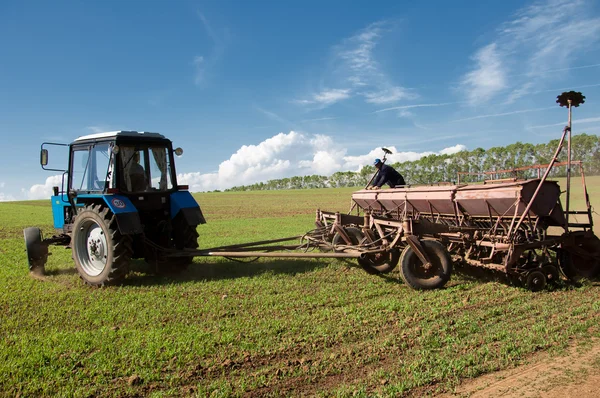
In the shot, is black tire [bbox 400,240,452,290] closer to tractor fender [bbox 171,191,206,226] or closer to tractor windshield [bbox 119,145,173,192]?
tractor fender [bbox 171,191,206,226]

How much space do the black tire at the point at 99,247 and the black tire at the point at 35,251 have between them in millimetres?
1027

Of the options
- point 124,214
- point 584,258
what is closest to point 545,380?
point 584,258

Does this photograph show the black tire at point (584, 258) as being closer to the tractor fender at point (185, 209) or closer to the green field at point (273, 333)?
the green field at point (273, 333)

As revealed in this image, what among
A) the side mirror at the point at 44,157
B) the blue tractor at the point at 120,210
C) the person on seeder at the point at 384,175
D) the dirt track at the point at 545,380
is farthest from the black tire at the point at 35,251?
the dirt track at the point at 545,380

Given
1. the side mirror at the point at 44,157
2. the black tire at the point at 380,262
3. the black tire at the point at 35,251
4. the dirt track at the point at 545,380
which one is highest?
the side mirror at the point at 44,157

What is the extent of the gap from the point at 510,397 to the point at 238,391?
212 cm

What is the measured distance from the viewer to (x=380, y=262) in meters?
7.63

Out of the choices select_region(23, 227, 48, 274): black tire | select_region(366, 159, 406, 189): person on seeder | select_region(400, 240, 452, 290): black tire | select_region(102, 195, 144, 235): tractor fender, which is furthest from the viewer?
select_region(366, 159, 406, 189): person on seeder

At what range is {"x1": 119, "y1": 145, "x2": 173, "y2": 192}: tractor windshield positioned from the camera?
291 inches

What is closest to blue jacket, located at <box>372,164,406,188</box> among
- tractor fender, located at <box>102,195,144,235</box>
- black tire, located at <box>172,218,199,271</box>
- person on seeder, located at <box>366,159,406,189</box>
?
person on seeder, located at <box>366,159,406,189</box>

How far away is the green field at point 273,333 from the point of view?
11.5 feet

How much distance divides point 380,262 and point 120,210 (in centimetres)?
453

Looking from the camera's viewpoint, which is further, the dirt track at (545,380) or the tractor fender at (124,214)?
the tractor fender at (124,214)

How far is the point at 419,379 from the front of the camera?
3.48 meters
